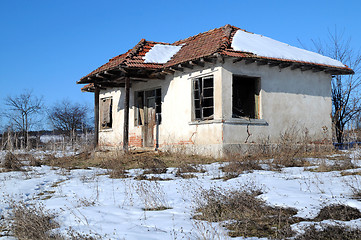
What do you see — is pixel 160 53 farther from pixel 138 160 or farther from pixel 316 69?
pixel 316 69

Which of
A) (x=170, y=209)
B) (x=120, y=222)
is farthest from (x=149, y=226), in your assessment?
(x=170, y=209)

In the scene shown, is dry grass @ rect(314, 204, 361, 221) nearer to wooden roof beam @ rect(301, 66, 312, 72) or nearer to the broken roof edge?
the broken roof edge

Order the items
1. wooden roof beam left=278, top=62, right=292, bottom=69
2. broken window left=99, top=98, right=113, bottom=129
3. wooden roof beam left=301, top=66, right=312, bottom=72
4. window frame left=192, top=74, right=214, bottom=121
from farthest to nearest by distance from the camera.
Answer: broken window left=99, top=98, right=113, bottom=129 → wooden roof beam left=301, top=66, right=312, bottom=72 → wooden roof beam left=278, top=62, right=292, bottom=69 → window frame left=192, top=74, right=214, bottom=121

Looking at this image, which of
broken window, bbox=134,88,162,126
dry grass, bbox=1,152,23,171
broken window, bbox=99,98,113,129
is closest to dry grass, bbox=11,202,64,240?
dry grass, bbox=1,152,23,171

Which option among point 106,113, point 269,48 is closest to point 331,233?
point 269,48

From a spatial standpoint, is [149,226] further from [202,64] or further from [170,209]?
[202,64]

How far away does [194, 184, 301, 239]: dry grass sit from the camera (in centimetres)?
355

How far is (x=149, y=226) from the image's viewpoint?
3900 millimetres

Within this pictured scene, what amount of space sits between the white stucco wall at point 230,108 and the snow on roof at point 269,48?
49 centimetres

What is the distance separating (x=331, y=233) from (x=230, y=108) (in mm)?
8167

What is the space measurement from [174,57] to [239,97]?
2.91 metres

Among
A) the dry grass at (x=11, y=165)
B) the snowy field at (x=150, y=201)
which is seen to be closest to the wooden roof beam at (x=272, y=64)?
the snowy field at (x=150, y=201)

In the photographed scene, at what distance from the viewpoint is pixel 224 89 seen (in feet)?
37.0

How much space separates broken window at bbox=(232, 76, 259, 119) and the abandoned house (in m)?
0.03
